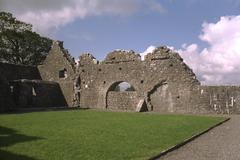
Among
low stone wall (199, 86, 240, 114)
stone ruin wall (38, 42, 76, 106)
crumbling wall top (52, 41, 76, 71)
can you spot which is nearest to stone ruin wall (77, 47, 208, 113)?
low stone wall (199, 86, 240, 114)

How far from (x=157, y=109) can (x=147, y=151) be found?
1661 cm

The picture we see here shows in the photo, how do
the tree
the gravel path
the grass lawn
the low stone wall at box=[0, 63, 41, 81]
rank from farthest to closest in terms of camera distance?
the tree < the low stone wall at box=[0, 63, 41, 81] < the gravel path < the grass lawn

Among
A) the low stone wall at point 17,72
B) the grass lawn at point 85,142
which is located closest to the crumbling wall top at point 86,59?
the low stone wall at point 17,72

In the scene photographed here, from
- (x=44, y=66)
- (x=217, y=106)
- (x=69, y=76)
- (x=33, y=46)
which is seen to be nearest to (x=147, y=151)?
(x=217, y=106)

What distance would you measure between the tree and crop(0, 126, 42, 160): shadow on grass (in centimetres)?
2827

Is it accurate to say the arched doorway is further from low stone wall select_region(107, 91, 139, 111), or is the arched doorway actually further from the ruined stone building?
low stone wall select_region(107, 91, 139, 111)

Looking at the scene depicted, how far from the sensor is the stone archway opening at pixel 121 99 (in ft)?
85.7

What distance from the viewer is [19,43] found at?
39750mm

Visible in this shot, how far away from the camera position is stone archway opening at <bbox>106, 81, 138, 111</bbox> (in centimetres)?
2612

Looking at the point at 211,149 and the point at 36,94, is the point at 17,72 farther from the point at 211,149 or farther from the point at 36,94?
the point at 211,149

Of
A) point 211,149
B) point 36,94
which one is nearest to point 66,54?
point 36,94

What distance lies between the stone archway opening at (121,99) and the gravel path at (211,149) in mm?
13927

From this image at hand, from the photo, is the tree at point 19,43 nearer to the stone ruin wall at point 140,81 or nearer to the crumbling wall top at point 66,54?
the crumbling wall top at point 66,54

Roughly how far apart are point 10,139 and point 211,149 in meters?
5.16
